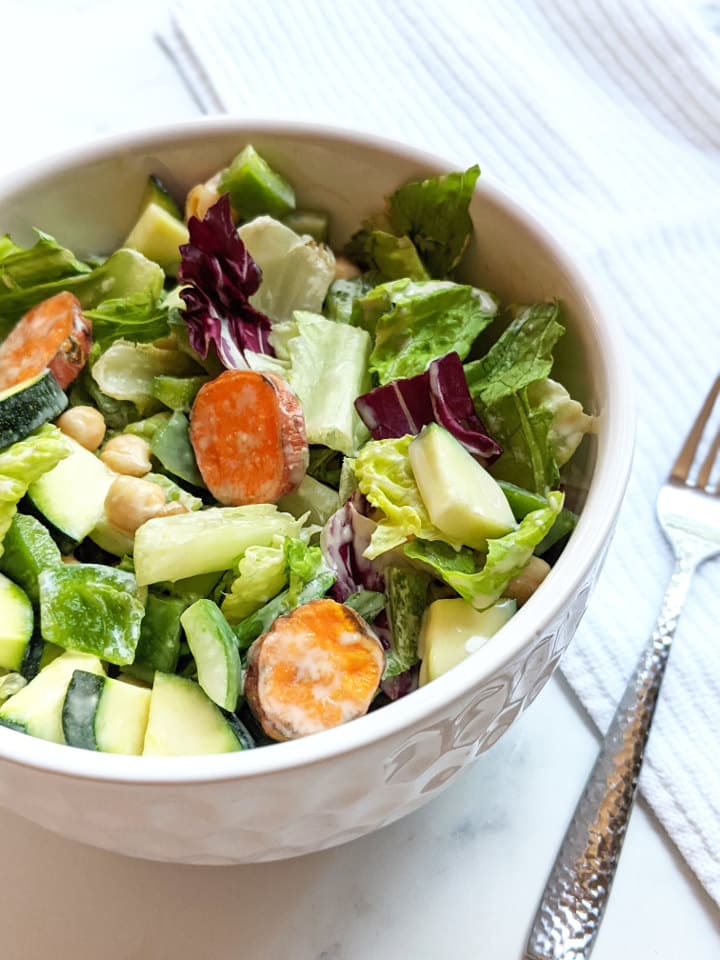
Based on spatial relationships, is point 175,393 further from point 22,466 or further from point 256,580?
point 256,580

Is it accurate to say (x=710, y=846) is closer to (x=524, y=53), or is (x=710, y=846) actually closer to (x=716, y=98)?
(x=716, y=98)

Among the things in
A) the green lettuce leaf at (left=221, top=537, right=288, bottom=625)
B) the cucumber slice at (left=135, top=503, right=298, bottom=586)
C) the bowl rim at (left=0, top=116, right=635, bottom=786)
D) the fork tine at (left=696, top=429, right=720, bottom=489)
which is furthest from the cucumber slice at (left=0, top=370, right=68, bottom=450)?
the fork tine at (left=696, top=429, right=720, bottom=489)

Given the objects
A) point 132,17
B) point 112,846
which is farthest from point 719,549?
point 132,17

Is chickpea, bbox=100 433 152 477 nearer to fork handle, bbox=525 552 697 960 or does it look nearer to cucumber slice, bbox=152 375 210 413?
cucumber slice, bbox=152 375 210 413

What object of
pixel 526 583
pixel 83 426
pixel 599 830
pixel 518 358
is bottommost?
pixel 599 830

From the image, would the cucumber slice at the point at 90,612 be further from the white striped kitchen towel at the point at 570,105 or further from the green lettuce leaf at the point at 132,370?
the white striped kitchen towel at the point at 570,105

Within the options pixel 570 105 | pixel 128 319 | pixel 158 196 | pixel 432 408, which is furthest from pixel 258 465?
pixel 570 105
